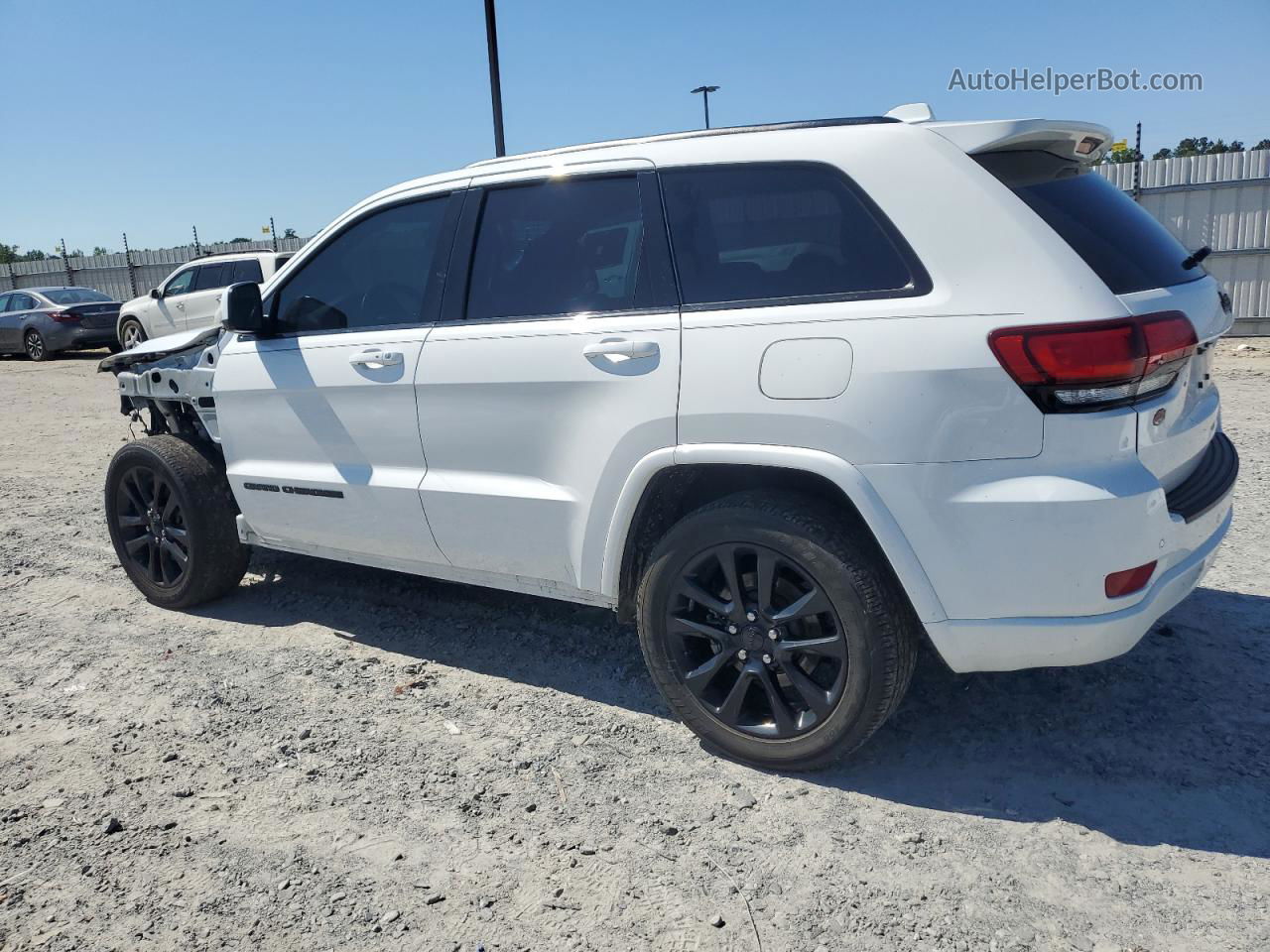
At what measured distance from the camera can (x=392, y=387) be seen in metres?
3.69

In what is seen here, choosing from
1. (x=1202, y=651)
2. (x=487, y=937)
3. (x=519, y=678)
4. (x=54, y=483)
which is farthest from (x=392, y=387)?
(x=54, y=483)

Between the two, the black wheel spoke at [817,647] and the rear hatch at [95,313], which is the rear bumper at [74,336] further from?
the black wheel spoke at [817,647]

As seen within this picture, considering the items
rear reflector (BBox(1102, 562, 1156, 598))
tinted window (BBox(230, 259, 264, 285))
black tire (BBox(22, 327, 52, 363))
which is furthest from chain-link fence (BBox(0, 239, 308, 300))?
rear reflector (BBox(1102, 562, 1156, 598))

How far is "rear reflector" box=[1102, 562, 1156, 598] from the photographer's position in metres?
2.55

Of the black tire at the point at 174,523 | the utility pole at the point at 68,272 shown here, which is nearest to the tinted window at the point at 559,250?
the black tire at the point at 174,523

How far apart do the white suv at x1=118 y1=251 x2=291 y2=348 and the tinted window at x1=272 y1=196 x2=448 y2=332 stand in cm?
1189

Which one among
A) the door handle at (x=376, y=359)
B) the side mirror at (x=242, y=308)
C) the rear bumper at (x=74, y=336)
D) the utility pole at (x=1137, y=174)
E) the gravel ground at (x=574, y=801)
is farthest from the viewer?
the rear bumper at (x=74, y=336)

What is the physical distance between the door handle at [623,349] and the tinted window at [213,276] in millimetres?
14320

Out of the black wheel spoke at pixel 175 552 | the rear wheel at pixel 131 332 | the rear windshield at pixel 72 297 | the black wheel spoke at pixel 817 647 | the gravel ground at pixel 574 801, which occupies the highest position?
the rear windshield at pixel 72 297

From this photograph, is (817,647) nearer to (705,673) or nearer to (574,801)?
(705,673)

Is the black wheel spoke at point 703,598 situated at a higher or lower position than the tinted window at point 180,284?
lower

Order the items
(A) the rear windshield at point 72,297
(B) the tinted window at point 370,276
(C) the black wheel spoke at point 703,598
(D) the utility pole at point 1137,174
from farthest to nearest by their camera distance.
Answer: (A) the rear windshield at point 72,297, (D) the utility pole at point 1137,174, (B) the tinted window at point 370,276, (C) the black wheel spoke at point 703,598

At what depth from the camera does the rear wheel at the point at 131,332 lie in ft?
57.3

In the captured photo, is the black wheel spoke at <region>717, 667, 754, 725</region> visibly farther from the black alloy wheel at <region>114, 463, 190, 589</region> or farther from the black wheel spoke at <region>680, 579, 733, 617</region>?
the black alloy wheel at <region>114, 463, 190, 589</region>
